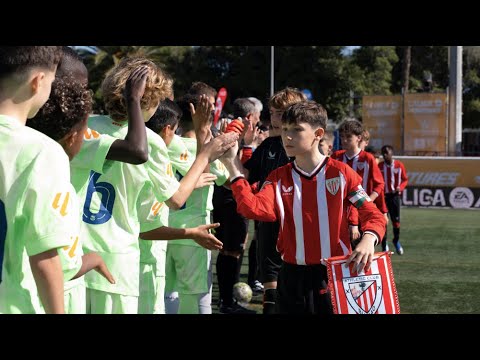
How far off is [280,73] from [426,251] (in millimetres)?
43555

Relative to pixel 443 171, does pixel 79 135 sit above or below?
above

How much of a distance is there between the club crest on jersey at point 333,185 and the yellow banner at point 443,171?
780 inches

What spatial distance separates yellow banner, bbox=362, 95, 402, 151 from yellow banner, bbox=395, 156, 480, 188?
1302cm

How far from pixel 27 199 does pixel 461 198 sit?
22700 mm

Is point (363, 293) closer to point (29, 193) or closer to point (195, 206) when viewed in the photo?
point (195, 206)

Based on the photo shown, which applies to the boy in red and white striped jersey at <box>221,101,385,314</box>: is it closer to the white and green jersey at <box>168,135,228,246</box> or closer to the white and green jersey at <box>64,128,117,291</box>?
the white and green jersey at <box>64,128,117,291</box>

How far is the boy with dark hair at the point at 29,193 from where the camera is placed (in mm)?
2512

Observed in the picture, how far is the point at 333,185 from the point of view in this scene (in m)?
5.00

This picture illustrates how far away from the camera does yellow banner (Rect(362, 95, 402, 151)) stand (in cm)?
3775

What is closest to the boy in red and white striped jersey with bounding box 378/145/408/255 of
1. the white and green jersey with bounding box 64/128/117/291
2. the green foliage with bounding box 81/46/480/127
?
the white and green jersey with bounding box 64/128/117/291

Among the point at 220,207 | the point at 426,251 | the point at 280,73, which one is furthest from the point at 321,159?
the point at 280,73

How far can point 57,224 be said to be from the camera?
2568 mm

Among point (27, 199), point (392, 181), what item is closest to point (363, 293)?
point (27, 199)
